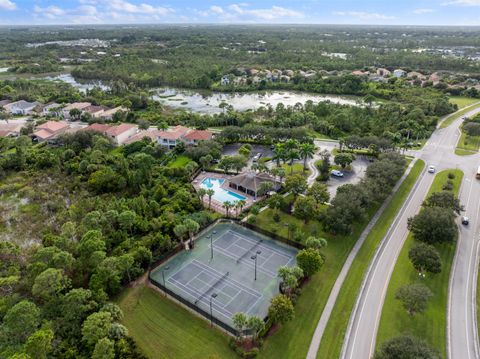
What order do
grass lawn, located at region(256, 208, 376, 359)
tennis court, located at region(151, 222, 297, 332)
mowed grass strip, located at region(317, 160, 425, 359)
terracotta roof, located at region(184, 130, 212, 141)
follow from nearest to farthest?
1. grass lawn, located at region(256, 208, 376, 359)
2. mowed grass strip, located at region(317, 160, 425, 359)
3. tennis court, located at region(151, 222, 297, 332)
4. terracotta roof, located at region(184, 130, 212, 141)

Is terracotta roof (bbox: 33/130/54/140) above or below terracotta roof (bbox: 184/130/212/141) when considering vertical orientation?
below

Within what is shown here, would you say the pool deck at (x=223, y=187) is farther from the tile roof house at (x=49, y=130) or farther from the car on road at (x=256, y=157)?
the tile roof house at (x=49, y=130)

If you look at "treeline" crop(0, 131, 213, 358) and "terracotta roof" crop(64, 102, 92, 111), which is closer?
"treeline" crop(0, 131, 213, 358)

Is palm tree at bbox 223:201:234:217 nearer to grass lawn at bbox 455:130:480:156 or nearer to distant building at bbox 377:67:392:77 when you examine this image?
grass lawn at bbox 455:130:480:156

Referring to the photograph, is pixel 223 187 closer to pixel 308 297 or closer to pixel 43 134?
pixel 308 297

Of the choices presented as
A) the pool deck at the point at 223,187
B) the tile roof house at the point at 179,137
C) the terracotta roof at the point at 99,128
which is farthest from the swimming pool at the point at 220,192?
the terracotta roof at the point at 99,128

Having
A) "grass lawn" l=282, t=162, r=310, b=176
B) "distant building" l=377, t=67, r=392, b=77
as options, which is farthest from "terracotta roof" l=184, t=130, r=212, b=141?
"distant building" l=377, t=67, r=392, b=77

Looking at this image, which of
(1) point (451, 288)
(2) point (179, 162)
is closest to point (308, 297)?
(1) point (451, 288)
